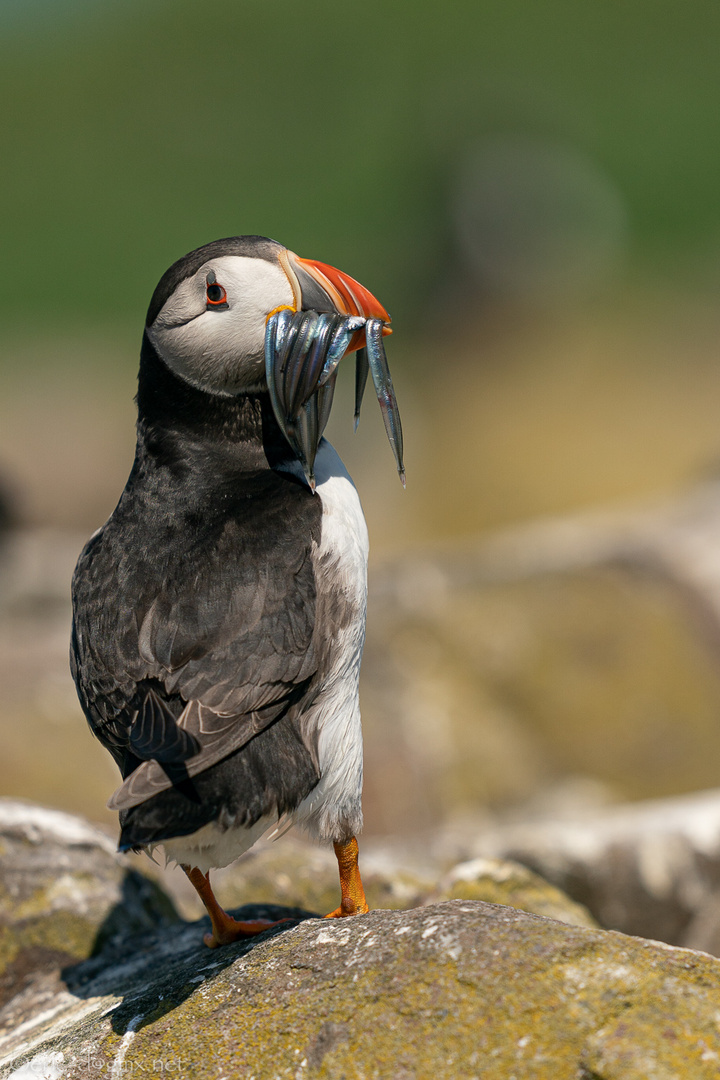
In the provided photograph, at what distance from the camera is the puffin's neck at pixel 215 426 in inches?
161

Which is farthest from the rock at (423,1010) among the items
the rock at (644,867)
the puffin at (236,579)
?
the rock at (644,867)

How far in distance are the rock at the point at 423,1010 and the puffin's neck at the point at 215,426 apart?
1.72m

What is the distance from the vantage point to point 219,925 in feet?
12.8

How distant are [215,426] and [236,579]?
786mm

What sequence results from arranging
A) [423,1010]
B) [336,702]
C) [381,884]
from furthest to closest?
[381,884]
[336,702]
[423,1010]

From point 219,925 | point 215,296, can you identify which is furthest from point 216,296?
point 219,925

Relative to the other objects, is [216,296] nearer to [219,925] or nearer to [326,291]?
[326,291]

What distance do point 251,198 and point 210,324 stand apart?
44.6 m

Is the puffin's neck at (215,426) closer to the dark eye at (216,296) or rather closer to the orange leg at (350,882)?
the dark eye at (216,296)

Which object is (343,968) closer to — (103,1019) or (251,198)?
(103,1019)

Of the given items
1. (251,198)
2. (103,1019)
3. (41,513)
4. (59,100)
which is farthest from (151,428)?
(59,100)

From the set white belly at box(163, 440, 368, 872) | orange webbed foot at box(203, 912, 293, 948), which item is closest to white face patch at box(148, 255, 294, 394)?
white belly at box(163, 440, 368, 872)

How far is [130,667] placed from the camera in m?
3.48

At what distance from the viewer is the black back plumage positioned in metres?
3.20
